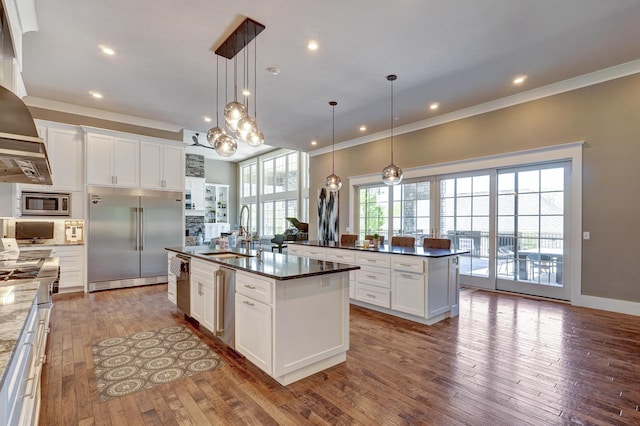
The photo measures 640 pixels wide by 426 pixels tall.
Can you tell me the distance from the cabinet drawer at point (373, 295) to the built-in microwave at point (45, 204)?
5.05 m

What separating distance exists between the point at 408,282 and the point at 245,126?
2604 millimetres

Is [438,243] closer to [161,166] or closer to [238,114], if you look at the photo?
[238,114]

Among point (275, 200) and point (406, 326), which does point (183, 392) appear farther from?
point (275, 200)

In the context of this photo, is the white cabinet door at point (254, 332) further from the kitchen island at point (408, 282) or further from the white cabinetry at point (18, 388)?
the kitchen island at point (408, 282)

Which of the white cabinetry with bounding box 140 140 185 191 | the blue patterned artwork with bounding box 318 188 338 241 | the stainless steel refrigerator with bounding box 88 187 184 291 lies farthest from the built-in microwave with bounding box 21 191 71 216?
the blue patterned artwork with bounding box 318 188 338 241

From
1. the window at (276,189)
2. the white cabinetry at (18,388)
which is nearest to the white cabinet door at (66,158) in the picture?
the white cabinetry at (18,388)

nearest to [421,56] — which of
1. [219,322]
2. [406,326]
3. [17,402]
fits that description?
[406,326]

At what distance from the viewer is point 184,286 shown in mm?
3742

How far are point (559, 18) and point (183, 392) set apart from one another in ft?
15.0

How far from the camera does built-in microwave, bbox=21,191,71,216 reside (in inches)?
190

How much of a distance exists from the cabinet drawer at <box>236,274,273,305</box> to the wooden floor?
0.64m

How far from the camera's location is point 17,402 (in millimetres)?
1097

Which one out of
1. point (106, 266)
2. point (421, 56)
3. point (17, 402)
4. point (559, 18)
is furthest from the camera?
point (106, 266)

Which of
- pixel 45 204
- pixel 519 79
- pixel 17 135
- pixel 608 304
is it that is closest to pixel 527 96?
pixel 519 79
